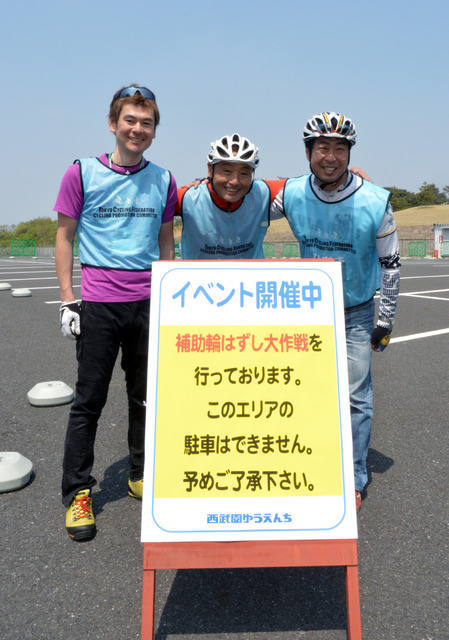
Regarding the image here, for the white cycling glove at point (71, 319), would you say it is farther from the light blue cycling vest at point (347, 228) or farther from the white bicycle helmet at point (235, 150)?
the light blue cycling vest at point (347, 228)

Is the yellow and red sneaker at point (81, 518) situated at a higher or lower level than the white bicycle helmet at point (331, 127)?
lower

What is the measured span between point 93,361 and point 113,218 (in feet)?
2.47

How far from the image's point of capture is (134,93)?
276 cm

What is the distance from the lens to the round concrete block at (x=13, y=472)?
315 centimetres

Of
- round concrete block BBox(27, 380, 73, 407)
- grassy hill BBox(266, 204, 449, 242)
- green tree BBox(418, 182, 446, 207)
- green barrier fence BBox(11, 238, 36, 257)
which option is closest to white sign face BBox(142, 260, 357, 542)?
round concrete block BBox(27, 380, 73, 407)

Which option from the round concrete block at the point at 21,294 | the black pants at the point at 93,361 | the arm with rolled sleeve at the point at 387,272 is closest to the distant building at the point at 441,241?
the round concrete block at the point at 21,294

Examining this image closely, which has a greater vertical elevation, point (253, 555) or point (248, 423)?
point (248, 423)

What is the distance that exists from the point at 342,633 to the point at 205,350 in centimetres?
123

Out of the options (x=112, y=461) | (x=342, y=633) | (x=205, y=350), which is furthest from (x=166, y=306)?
(x=112, y=461)

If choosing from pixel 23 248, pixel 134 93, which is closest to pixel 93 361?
pixel 134 93

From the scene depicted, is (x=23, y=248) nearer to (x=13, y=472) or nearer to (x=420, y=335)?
(x=420, y=335)

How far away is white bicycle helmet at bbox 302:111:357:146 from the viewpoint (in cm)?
277

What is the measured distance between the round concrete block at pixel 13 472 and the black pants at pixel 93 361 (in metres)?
0.48

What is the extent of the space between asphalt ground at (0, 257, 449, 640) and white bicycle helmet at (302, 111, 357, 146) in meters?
2.06
